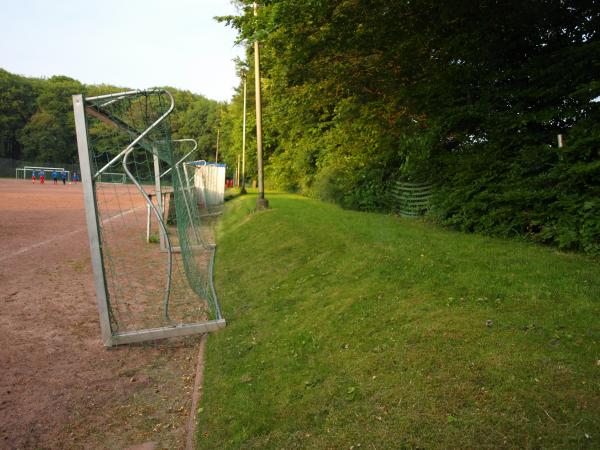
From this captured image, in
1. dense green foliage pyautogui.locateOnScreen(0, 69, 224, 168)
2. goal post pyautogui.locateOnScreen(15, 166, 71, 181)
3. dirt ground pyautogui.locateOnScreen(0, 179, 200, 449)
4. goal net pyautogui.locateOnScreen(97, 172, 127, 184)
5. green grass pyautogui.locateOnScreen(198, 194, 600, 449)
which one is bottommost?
goal post pyautogui.locateOnScreen(15, 166, 71, 181)

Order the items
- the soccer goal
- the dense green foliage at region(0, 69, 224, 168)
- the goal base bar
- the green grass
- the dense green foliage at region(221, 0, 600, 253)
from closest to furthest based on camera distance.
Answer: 1. the green grass
2. the soccer goal
3. the goal base bar
4. the dense green foliage at region(221, 0, 600, 253)
5. the dense green foliage at region(0, 69, 224, 168)

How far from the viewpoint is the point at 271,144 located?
126 feet

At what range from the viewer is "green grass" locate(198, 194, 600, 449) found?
3082 mm

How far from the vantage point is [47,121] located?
74.2 meters

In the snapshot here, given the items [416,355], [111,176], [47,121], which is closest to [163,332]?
[416,355]

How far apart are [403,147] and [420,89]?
1281 mm

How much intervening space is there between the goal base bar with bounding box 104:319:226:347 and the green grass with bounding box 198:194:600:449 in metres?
0.23

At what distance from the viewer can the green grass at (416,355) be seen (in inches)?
121

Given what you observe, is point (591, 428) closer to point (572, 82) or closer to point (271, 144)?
point (572, 82)

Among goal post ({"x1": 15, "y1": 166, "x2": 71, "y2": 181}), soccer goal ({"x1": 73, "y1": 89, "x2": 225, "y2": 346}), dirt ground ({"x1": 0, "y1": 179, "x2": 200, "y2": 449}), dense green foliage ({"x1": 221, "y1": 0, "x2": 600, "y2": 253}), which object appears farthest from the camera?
goal post ({"x1": 15, "y1": 166, "x2": 71, "y2": 181})

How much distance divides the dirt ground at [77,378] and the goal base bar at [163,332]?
0.33 ft

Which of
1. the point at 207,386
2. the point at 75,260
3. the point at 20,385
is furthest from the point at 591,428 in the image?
the point at 75,260

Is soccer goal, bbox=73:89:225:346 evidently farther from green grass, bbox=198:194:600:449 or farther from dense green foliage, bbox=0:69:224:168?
dense green foliage, bbox=0:69:224:168

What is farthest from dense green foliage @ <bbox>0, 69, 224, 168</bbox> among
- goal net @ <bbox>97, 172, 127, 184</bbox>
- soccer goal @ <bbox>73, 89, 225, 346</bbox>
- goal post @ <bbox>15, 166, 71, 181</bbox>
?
soccer goal @ <bbox>73, 89, 225, 346</bbox>
